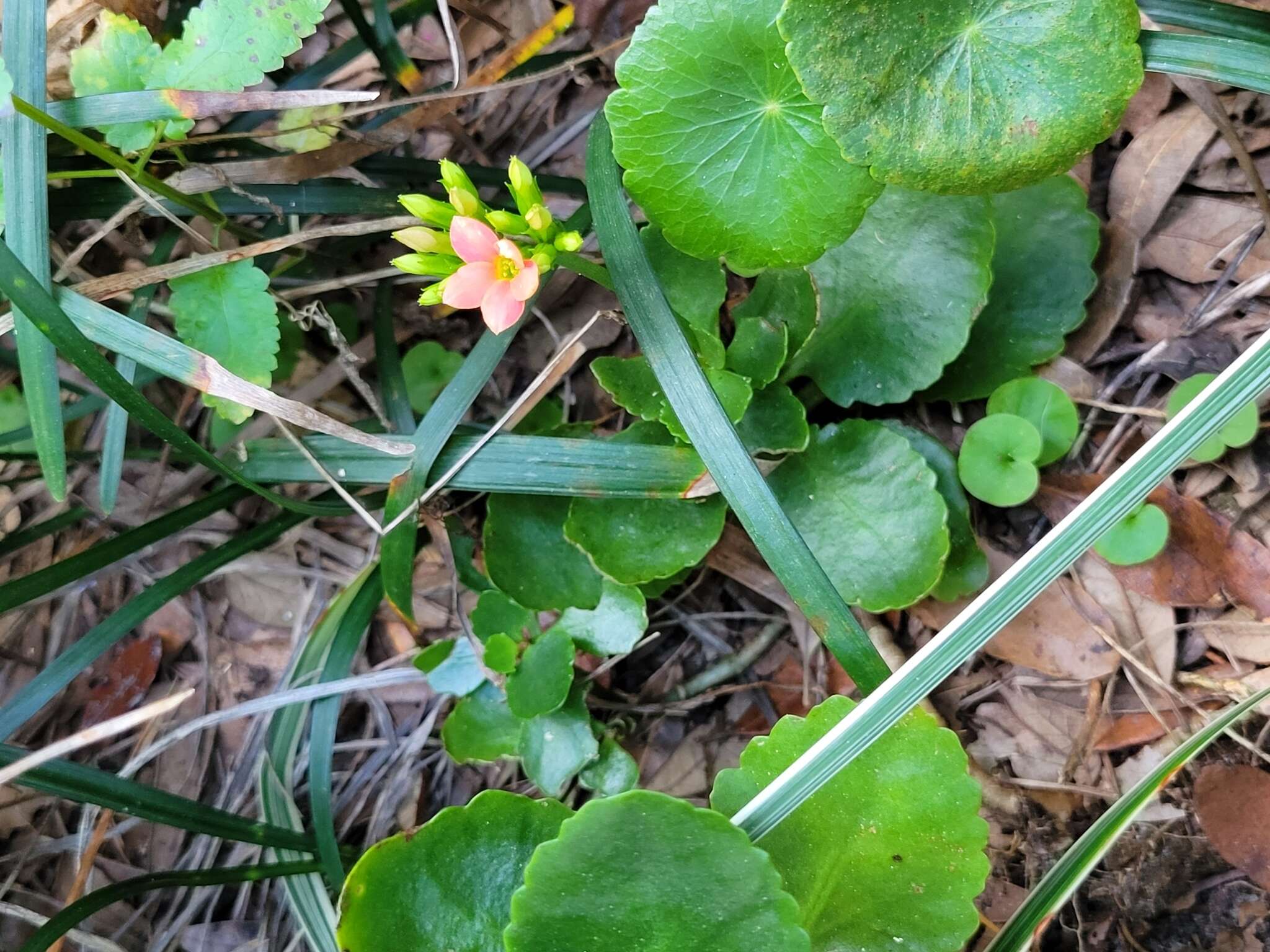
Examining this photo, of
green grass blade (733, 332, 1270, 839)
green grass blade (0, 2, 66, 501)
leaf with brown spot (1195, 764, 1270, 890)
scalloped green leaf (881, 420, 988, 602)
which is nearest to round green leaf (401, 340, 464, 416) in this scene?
green grass blade (0, 2, 66, 501)

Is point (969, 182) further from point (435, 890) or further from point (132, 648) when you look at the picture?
point (132, 648)

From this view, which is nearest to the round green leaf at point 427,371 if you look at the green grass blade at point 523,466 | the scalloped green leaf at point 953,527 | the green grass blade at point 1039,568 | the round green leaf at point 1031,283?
the green grass blade at point 523,466

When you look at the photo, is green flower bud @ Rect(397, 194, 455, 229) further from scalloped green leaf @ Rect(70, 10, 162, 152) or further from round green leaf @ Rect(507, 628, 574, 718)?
round green leaf @ Rect(507, 628, 574, 718)

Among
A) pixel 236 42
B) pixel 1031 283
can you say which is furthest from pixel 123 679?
pixel 1031 283

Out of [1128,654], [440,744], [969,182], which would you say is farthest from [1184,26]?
[440,744]

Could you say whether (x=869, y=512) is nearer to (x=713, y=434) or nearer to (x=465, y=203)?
(x=713, y=434)

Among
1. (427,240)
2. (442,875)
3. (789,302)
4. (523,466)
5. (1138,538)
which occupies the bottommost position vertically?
(442,875)

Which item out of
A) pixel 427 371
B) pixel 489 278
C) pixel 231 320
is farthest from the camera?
pixel 427 371

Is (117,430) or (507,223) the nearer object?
(507,223)
